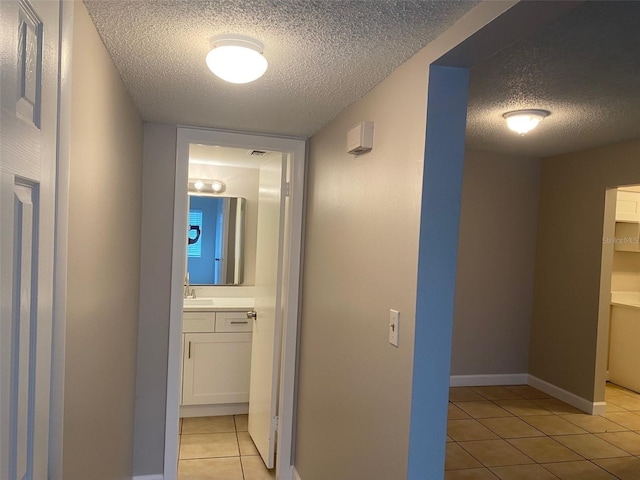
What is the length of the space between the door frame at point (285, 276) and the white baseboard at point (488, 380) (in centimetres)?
211

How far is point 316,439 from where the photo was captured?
2477 mm

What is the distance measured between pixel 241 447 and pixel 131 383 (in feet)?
4.08

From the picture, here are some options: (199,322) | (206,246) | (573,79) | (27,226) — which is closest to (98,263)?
(27,226)

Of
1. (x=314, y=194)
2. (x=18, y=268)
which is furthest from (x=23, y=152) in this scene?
(x=314, y=194)

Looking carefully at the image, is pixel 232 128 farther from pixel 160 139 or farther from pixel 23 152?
pixel 23 152

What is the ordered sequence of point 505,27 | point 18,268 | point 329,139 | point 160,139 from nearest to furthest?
point 18,268, point 505,27, point 329,139, point 160,139

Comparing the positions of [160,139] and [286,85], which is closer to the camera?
[286,85]

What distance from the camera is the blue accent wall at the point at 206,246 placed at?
4422 millimetres

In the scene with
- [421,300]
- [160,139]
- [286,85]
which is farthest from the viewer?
[160,139]

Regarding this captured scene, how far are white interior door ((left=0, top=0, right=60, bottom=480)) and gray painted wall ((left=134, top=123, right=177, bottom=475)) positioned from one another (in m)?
1.68

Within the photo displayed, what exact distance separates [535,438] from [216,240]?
313cm

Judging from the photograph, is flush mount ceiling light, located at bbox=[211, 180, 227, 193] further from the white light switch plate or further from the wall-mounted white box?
the white light switch plate

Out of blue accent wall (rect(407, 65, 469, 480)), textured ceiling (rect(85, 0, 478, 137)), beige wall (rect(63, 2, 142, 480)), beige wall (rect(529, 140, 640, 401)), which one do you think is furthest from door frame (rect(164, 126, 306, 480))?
beige wall (rect(529, 140, 640, 401))

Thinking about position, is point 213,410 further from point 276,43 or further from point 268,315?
point 276,43
